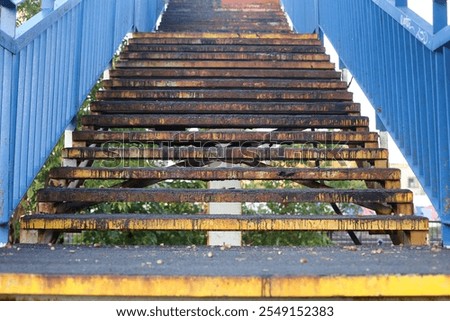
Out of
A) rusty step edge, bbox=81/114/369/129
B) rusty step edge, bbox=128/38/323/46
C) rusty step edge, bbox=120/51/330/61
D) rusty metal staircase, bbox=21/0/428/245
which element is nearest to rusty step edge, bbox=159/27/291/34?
rusty metal staircase, bbox=21/0/428/245

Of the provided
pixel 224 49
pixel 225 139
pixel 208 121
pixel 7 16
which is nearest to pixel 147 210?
pixel 224 49

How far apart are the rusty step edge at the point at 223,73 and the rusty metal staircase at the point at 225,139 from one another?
1cm

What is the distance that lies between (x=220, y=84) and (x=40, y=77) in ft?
6.89

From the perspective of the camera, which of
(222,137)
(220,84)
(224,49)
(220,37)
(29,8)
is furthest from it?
(29,8)

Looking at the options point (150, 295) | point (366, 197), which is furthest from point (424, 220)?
point (150, 295)

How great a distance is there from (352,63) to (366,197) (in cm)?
186

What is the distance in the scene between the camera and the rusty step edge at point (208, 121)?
385 centimetres

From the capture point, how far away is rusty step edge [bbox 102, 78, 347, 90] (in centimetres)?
454

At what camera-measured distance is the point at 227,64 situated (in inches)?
198

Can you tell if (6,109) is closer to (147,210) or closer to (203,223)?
(203,223)

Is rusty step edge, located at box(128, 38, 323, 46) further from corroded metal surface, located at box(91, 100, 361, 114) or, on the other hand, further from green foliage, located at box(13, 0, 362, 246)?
corroded metal surface, located at box(91, 100, 361, 114)

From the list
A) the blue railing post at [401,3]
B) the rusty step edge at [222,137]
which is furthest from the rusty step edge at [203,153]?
the blue railing post at [401,3]

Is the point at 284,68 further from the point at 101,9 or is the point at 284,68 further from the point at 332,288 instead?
the point at 332,288

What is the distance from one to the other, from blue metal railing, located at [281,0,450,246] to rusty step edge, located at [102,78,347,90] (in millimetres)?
295
